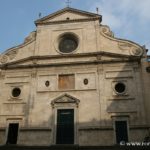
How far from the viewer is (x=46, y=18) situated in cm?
2222

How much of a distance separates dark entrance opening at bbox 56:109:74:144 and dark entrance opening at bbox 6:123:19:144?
2.69m

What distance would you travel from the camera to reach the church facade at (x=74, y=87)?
58.5 feet

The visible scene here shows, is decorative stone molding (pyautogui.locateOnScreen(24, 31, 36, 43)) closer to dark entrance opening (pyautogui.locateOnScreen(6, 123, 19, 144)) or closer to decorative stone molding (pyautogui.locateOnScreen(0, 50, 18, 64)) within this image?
decorative stone molding (pyautogui.locateOnScreen(0, 50, 18, 64))

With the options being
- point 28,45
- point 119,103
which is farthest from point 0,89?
point 119,103

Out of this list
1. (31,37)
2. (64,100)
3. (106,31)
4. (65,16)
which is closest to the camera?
(64,100)

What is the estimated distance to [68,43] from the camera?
21281 mm

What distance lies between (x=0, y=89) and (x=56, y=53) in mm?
4535

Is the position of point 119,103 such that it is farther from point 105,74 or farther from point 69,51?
point 69,51

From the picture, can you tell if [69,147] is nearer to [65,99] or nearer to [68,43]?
[65,99]

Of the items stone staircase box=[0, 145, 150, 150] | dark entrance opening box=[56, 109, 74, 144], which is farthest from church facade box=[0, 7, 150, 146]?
stone staircase box=[0, 145, 150, 150]

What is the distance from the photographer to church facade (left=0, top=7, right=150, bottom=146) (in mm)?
17828

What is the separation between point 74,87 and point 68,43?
12.2 feet

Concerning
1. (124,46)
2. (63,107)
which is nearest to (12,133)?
(63,107)

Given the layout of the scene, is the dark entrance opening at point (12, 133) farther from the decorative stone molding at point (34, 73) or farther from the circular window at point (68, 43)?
the circular window at point (68, 43)
